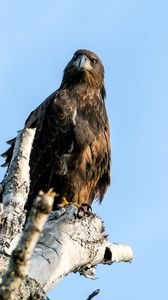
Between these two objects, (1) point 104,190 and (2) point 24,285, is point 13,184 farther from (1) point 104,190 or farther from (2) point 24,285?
(1) point 104,190

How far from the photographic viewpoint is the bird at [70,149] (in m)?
6.73

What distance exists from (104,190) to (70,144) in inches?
33.3

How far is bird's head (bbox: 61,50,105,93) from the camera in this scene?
8.06 m

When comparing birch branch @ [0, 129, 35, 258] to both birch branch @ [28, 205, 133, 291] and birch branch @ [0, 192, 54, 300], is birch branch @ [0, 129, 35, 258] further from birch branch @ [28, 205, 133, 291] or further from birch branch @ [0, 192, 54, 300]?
birch branch @ [0, 192, 54, 300]

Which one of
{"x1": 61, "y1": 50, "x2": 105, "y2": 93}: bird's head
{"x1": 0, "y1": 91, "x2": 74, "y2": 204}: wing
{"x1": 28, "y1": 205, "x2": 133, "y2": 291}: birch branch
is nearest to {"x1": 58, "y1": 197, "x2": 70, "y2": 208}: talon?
{"x1": 0, "y1": 91, "x2": 74, "y2": 204}: wing

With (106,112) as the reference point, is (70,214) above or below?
below

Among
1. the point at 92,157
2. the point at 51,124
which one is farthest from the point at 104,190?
the point at 51,124

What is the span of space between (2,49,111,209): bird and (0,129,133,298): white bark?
162 cm

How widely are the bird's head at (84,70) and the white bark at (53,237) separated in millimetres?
3381

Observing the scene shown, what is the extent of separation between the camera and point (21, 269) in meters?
1.67

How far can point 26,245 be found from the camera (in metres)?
1.65

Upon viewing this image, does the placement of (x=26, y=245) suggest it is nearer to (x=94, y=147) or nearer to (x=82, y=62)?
(x=94, y=147)

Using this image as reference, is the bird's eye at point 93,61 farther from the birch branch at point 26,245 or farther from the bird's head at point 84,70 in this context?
the birch branch at point 26,245

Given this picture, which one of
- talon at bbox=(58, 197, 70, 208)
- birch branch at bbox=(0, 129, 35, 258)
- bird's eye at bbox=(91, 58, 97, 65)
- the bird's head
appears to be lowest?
birch branch at bbox=(0, 129, 35, 258)
